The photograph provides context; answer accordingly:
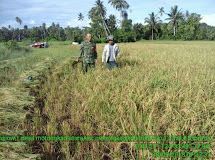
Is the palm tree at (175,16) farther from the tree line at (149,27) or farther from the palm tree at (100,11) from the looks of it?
the palm tree at (100,11)

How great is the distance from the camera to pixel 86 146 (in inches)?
64.3

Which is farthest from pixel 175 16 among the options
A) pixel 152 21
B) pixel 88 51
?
pixel 88 51

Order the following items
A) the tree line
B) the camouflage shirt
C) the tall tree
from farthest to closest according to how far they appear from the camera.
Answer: the tall tree < the tree line < the camouflage shirt

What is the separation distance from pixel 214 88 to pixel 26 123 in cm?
327

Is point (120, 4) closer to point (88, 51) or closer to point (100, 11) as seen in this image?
point (100, 11)

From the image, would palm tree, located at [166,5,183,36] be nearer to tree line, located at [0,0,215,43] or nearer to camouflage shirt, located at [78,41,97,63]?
tree line, located at [0,0,215,43]

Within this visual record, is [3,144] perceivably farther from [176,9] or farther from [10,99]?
[176,9]

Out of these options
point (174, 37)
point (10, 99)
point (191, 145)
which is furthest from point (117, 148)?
point (174, 37)

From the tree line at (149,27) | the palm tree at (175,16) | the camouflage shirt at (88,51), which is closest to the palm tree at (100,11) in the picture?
the tree line at (149,27)

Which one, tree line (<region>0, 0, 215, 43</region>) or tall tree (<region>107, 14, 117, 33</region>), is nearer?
tree line (<region>0, 0, 215, 43</region>)

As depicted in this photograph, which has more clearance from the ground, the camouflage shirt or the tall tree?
the tall tree

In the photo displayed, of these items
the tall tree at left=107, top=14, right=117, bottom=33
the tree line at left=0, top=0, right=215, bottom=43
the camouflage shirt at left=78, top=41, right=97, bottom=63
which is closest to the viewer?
the camouflage shirt at left=78, top=41, right=97, bottom=63

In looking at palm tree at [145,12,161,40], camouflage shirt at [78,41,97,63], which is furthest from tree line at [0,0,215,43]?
camouflage shirt at [78,41,97,63]

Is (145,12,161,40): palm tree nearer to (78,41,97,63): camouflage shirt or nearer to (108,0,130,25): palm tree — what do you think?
(108,0,130,25): palm tree
